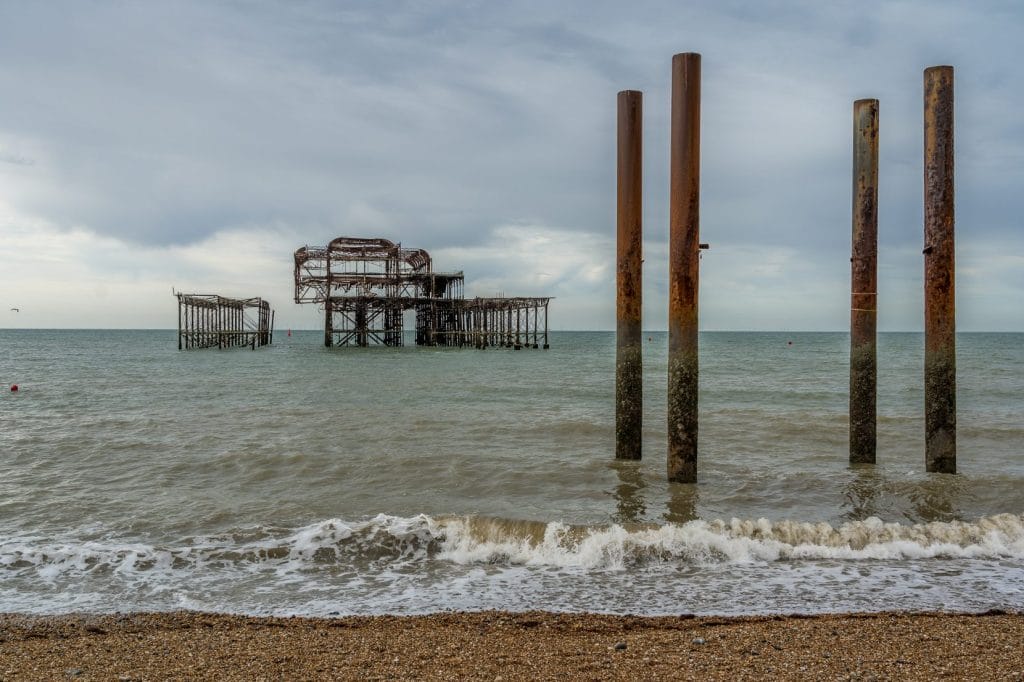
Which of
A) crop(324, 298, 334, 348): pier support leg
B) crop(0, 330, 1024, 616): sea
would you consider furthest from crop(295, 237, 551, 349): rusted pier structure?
crop(0, 330, 1024, 616): sea

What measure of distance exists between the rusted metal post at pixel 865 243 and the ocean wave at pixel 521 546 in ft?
8.01

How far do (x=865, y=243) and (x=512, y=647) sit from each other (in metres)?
6.98

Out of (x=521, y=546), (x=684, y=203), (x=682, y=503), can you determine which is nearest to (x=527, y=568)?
(x=521, y=546)

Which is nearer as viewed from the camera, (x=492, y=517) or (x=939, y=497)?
(x=492, y=517)

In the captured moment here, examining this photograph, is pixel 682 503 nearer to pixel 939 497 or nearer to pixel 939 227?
pixel 939 497

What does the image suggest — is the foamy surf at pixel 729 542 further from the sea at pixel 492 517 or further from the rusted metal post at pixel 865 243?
the rusted metal post at pixel 865 243

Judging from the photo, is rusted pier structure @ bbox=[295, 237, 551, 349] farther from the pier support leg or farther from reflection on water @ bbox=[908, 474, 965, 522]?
reflection on water @ bbox=[908, 474, 965, 522]

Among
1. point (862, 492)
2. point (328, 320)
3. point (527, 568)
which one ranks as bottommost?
point (527, 568)

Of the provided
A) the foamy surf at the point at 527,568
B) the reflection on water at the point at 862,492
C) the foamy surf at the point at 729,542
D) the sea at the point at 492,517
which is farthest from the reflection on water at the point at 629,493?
the reflection on water at the point at 862,492

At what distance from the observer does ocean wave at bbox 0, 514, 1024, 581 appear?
6734 mm

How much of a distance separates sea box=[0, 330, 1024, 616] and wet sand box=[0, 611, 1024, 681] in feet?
1.30

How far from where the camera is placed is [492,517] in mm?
8227

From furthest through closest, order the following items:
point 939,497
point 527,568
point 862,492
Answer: point 862,492, point 939,497, point 527,568

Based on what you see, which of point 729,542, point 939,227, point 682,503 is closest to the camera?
point 729,542
